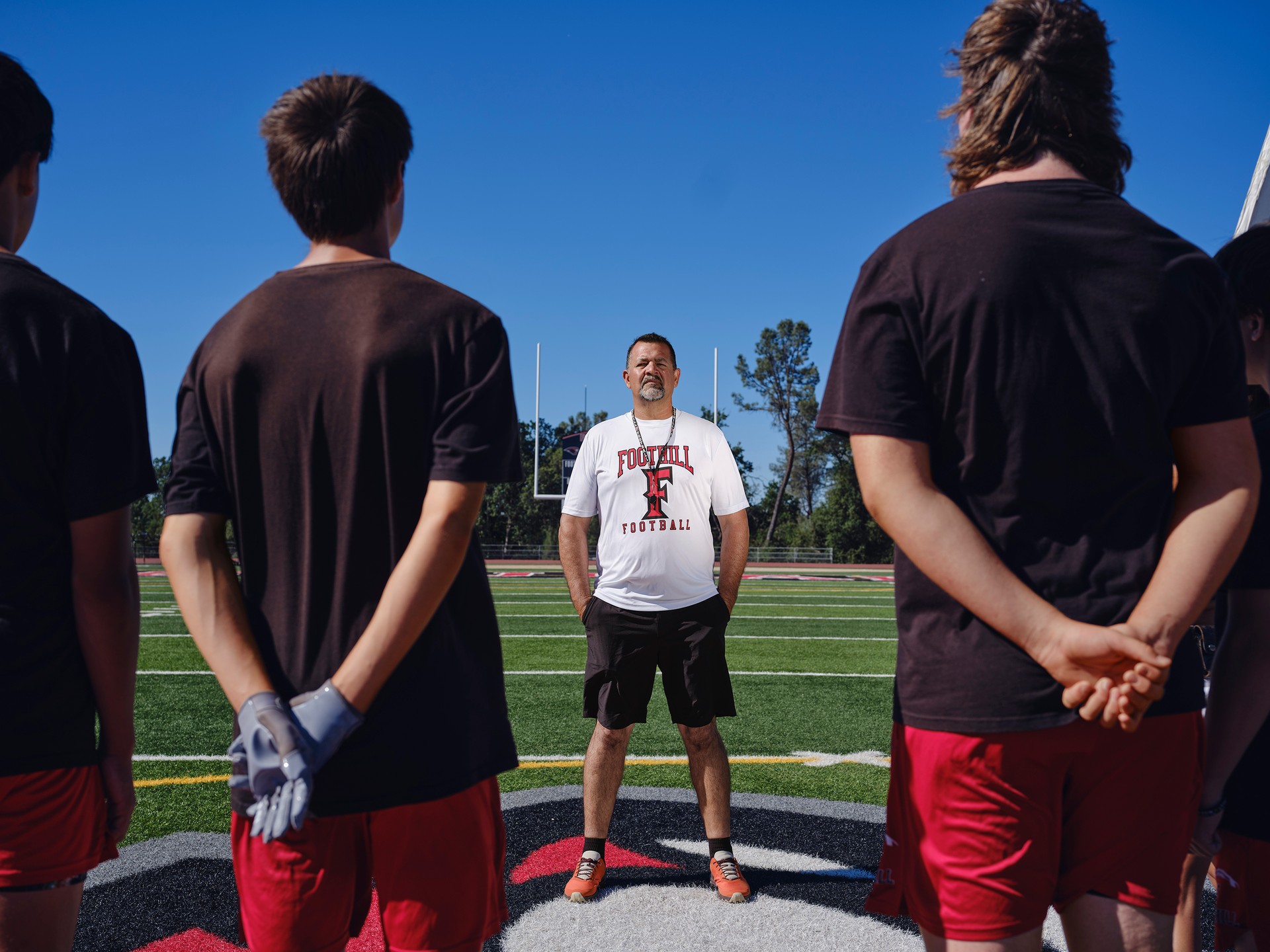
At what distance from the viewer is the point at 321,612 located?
155 centimetres

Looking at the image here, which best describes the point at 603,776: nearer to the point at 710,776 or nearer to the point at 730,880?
the point at 710,776

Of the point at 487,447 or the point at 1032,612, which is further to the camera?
the point at 487,447

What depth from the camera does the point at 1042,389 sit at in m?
1.44

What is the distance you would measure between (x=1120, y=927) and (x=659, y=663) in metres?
2.67

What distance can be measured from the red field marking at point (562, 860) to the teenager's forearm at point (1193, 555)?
2.75 meters

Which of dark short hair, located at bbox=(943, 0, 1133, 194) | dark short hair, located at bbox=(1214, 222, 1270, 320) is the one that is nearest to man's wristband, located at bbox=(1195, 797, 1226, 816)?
dark short hair, located at bbox=(1214, 222, 1270, 320)

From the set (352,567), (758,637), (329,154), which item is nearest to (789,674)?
(758,637)

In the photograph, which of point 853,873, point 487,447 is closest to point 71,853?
point 487,447

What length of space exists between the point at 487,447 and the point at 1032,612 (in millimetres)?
914

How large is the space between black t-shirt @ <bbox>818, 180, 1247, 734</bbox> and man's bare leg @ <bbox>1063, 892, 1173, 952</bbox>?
1.02 feet

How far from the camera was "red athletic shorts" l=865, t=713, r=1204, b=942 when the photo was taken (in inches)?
56.1

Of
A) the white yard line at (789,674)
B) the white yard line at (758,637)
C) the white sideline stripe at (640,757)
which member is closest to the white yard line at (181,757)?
the white sideline stripe at (640,757)

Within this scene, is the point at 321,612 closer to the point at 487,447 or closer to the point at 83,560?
the point at 487,447

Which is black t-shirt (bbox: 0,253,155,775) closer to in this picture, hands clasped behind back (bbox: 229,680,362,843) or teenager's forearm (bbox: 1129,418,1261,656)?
hands clasped behind back (bbox: 229,680,362,843)
